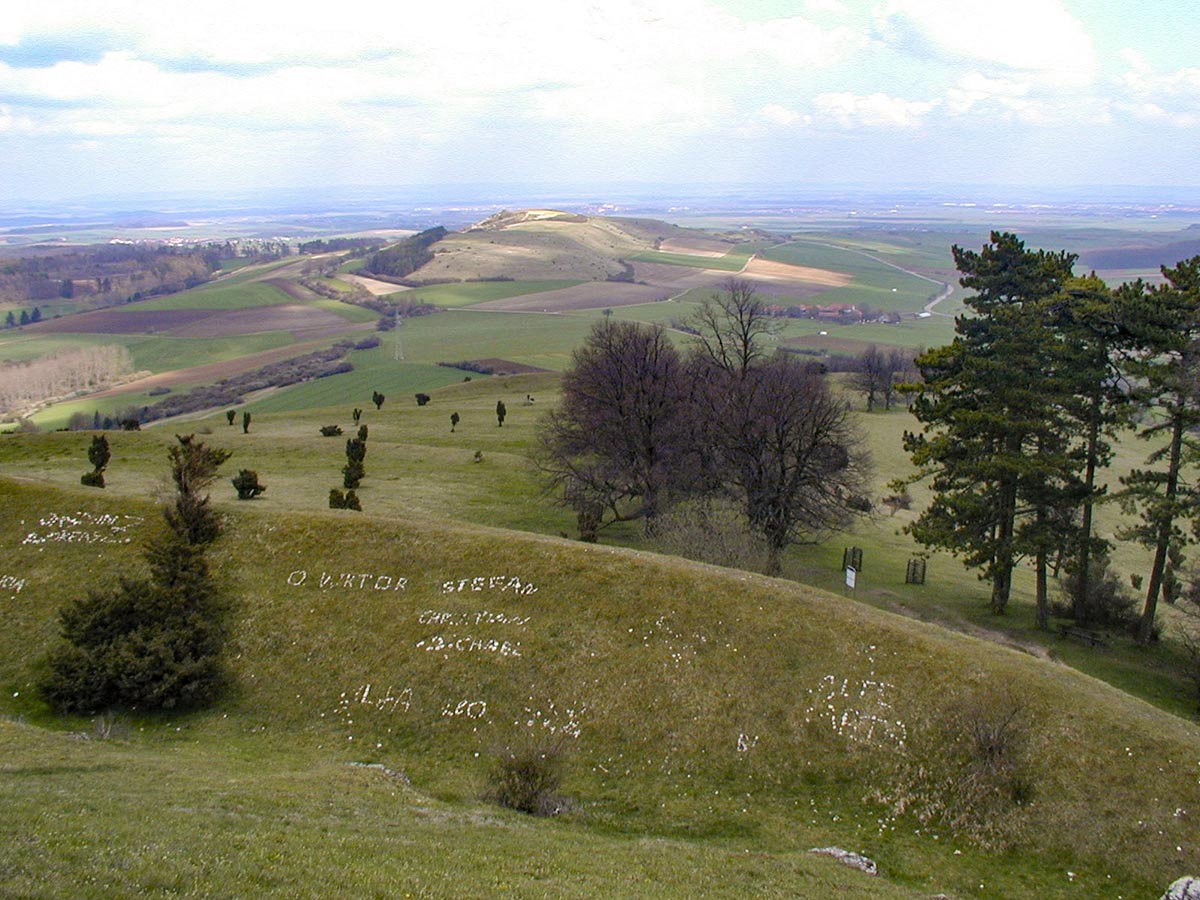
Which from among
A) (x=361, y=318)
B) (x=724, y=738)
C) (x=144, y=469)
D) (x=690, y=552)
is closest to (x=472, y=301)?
(x=361, y=318)

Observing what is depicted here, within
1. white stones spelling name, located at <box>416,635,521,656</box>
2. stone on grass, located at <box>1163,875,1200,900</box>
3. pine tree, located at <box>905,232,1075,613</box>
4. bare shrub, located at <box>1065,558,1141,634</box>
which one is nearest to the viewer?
stone on grass, located at <box>1163,875,1200,900</box>

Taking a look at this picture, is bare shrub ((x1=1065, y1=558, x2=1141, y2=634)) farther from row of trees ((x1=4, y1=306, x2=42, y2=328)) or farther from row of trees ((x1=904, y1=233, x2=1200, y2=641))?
row of trees ((x1=4, y1=306, x2=42, y2=328))

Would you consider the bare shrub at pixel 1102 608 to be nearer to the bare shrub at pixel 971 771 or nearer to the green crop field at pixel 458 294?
the bare shrub at pixel 971 771

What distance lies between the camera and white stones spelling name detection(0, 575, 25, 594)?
3216 cm

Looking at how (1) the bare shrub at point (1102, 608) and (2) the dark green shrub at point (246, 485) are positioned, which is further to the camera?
(2) the dark green shrub at point (246, 485)

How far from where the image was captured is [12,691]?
27109 millimetres

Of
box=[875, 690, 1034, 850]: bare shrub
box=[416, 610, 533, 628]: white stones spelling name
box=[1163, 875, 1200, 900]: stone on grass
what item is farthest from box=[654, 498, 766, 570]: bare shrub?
box=[1163, 875, 1200, 900]: stone on grass

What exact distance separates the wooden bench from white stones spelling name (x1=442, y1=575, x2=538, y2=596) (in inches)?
977

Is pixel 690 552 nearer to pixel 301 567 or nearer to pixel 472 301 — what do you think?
pixel 301 567

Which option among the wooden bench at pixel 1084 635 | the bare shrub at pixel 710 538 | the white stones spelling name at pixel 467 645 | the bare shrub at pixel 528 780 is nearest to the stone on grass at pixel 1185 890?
the bare shrub at pixel 528 780

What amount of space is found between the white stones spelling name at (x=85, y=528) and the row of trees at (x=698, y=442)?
21042mm

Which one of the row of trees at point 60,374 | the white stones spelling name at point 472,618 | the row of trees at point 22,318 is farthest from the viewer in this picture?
the row of trees at point 22,318

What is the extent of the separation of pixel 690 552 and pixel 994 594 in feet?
51.3

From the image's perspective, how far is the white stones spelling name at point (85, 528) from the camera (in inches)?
1358
